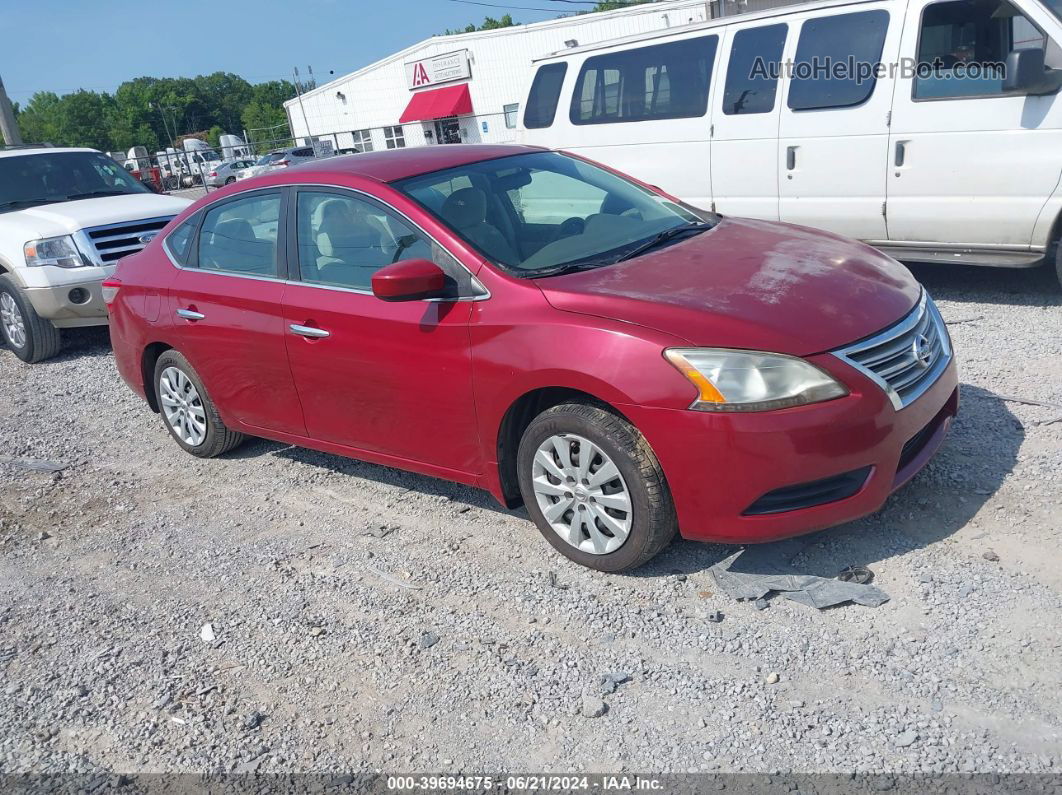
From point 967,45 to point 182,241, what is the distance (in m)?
5.36

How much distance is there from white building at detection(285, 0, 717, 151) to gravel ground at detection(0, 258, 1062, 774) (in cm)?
2519

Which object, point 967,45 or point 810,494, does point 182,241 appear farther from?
point 967,45

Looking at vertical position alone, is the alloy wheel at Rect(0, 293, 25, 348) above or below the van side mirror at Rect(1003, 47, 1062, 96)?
below

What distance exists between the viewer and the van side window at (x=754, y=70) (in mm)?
7230

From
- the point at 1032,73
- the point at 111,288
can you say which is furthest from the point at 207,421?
the point at 1032,73

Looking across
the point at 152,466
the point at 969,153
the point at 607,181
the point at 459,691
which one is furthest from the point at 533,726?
the point at 969,153

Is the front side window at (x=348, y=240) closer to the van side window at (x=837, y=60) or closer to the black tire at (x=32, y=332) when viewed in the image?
the van side window at (x=837, y=60)

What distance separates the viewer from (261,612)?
3.90 m

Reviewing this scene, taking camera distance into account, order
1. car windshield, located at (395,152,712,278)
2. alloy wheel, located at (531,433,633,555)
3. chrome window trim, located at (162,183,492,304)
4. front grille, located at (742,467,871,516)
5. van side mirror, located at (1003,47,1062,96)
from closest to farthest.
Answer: front grille, located at (742,467,871,516) → alloy wheel, located at (531,433,633,555) → chrome window trim, located at (162,183,492,304) → car windshield, located at (395,152,712,278) → van side mirror, located at (1003,47,1062,96)

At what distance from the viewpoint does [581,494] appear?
12.2ft

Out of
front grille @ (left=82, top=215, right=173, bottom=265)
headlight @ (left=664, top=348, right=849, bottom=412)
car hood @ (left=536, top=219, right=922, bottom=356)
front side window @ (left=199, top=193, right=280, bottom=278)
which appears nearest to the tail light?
front side window @ (left=199, top=193, right=280, bottom=278)

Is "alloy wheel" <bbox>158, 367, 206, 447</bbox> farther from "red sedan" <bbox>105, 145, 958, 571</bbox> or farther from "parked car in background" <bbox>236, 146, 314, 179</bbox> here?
"parked car in background" <bbox>236, 146, 314, 179</bbox>

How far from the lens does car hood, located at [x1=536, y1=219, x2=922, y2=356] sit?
3367mm

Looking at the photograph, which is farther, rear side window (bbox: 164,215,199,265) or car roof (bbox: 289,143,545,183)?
rear side window (bbox: 164,215,199,265)
